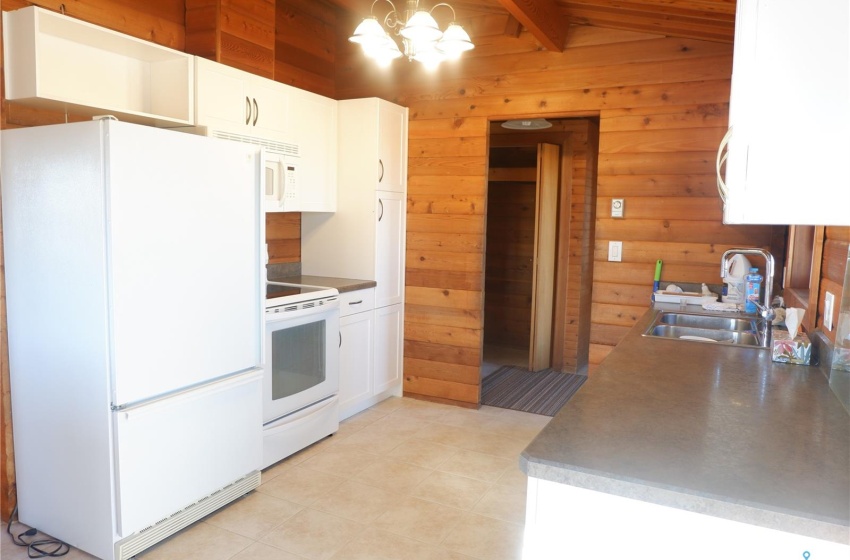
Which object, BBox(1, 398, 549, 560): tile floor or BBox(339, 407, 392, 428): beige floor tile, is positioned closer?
BBox(1, 398, 549, 560): tile floor

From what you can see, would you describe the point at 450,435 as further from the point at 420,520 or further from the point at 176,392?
the point at 176,392

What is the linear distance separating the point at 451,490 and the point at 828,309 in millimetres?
1840

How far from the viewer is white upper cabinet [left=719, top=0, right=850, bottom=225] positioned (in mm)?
968

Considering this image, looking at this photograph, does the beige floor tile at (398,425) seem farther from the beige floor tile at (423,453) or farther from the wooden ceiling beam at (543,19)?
the wooden ceiling beam at (543,19)

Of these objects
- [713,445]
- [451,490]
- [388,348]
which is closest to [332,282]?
[388,348]

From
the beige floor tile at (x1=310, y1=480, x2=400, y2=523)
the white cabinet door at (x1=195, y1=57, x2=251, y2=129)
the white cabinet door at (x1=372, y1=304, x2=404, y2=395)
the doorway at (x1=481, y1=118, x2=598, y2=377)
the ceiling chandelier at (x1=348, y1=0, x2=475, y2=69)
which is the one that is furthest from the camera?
the doorway at (x1=481, y1=118, x2=598, y2=377)

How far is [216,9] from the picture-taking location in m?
3.15

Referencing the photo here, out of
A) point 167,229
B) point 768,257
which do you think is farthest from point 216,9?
point 768,257

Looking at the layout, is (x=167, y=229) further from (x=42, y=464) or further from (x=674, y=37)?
(x=674, y=37)

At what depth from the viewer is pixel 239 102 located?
3.21 metres

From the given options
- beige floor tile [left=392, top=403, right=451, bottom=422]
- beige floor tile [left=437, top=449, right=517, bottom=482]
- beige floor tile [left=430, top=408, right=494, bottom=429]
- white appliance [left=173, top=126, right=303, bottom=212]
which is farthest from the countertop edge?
beige floor tile [left=392, top=403, right=451, bottom=422]

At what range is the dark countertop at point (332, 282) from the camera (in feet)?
12.2

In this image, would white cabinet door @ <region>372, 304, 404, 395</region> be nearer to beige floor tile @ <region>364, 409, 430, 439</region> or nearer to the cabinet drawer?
the cabinet drawer

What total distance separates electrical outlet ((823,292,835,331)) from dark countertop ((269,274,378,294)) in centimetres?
248
